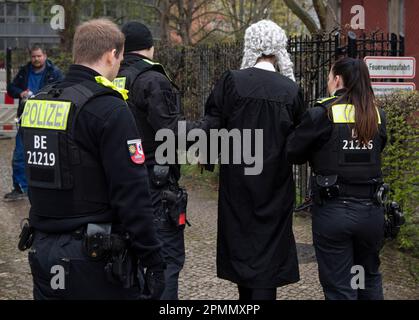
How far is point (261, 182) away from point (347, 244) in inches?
26.8

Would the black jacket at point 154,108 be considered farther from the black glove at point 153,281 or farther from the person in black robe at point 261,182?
the black glove at point 153,281

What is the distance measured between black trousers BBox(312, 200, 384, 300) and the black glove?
4.30 ft

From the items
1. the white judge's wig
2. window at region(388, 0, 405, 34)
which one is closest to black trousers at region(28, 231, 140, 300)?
the white judge's wig

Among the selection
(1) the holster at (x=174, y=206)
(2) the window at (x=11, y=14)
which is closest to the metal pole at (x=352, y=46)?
(1) the holster at (x=174, y=206)

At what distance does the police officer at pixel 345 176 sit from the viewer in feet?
13.8

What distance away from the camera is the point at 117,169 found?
10.3 ft

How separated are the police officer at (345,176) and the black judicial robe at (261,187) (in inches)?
5.3

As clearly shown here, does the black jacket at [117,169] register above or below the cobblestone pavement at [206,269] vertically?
above

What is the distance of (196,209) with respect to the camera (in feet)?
30.6

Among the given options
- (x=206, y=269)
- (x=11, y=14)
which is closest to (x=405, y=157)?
(x=206, y=269)

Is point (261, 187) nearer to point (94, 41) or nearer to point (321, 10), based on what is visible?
point (94, 41)

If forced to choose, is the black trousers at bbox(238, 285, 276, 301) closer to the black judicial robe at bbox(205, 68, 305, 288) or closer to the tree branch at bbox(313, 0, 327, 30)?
the black judicial robe at bbox(205, 68, 305, 288)

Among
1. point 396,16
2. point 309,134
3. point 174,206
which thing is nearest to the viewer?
point 309,134

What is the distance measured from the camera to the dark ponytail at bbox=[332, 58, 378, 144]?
13.8 ft
